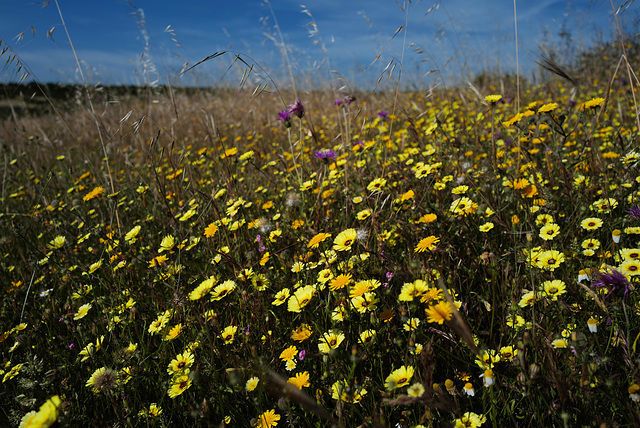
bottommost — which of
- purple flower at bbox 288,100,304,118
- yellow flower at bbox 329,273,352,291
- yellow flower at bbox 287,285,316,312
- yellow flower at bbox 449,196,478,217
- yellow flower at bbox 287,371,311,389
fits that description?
yellow flower at bbox 287,371,311,389

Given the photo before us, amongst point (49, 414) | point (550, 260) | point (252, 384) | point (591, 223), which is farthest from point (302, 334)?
point (591, 223)

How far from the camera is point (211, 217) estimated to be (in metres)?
2.32

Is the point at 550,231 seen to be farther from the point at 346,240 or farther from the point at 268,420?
the point at 268,420

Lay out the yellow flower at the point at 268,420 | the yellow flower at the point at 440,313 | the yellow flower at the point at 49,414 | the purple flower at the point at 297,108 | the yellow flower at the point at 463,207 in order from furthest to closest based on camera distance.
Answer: the purple flower at the point at 297,108
the yellow flower at the point at 463,207
the yellow flower at the point at 268,420
the yellow flower at the point at 440,313
the yellow flower at the point at 49,414

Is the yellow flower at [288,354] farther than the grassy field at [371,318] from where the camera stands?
Yes

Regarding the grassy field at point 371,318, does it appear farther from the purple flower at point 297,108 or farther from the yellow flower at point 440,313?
the purple flower at point 297,108

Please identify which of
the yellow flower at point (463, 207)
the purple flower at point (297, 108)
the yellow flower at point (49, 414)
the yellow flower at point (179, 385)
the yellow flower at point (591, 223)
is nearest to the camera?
the yellow flower at point (49, 414)

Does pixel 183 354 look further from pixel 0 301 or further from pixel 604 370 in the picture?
pixel 0 301

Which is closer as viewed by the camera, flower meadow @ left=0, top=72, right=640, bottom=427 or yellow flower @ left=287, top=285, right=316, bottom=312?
flower meadow @ left=0, top=72, right=640, bottom=427

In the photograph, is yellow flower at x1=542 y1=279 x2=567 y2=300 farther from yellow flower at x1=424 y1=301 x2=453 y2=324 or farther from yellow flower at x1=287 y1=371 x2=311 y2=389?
yellow flower at x1=287 y1=371 x2=311 y2=389

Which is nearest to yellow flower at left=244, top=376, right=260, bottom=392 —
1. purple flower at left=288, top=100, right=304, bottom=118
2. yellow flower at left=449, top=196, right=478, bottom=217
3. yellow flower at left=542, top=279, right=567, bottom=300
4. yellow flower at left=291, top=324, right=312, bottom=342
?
yellow flower at left=291, top=324, right=312, bottom=342

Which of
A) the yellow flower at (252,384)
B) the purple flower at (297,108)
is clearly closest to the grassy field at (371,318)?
the yellow flower at (252,384)

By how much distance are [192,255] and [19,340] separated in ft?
2.52

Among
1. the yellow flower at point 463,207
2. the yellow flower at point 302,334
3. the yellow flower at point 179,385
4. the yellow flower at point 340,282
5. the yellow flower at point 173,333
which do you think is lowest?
the yellow flower at point 179,385
